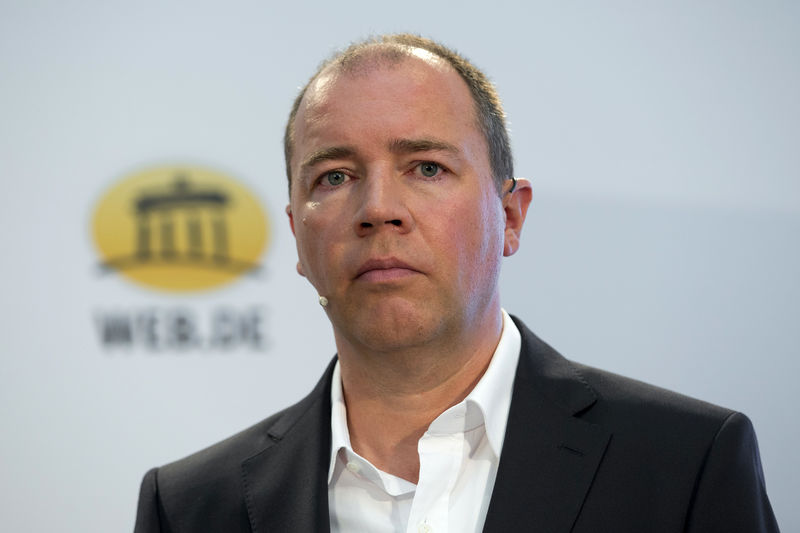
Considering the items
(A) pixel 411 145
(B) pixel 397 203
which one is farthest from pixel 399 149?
(B) pixel 397 203

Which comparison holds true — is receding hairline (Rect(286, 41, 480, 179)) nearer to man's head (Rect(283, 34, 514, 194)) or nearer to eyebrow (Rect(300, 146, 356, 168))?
man's head (Rect(283, 34, 514, 194))

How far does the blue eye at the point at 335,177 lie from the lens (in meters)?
1.80

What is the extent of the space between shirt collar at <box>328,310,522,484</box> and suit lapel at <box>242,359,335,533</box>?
1.4 inches

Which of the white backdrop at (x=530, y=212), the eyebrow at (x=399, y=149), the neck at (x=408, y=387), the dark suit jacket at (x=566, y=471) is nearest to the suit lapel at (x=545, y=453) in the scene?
the dark suit jacket at (x=566, y=471)

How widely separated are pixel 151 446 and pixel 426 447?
1563 millimetres

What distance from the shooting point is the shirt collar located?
1750 mm

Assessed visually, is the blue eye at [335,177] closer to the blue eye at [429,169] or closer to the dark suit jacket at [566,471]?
the blue eye at [429,169]

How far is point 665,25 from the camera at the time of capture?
10.5ft

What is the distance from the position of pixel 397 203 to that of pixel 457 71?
417 mm

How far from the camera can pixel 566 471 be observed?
166 cm

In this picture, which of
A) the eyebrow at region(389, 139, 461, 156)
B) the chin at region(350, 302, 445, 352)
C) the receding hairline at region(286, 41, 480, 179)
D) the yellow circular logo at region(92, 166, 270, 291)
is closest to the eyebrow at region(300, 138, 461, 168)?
the eyebrow at region(389, 139, 461, 156)

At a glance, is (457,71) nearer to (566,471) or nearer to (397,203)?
(397,203)

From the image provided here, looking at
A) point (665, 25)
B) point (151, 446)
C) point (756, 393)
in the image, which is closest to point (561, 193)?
point (665, 25)

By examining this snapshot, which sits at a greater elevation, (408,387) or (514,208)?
(514,208)
